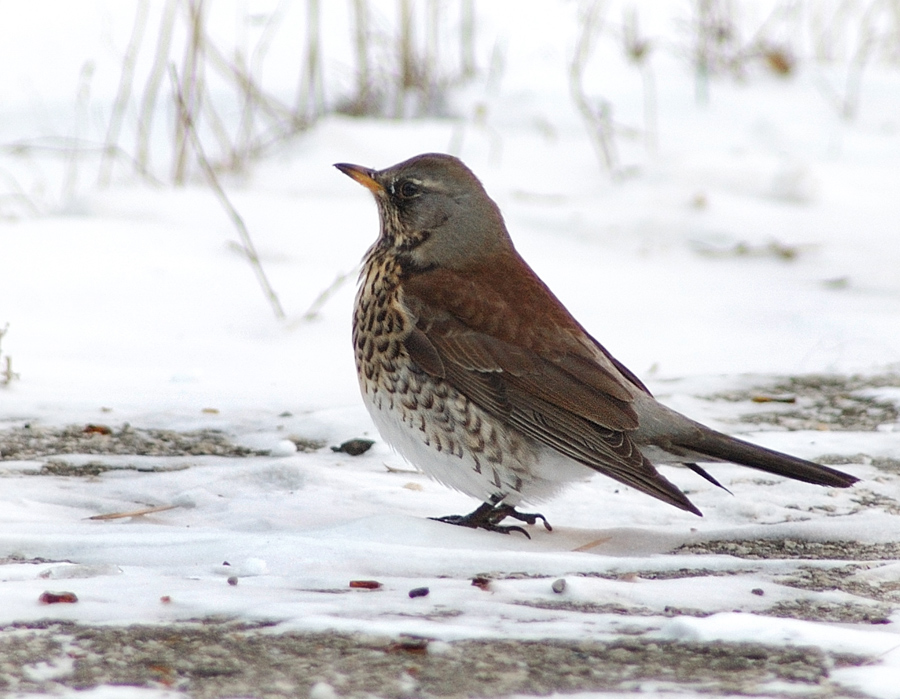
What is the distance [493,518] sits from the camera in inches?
148

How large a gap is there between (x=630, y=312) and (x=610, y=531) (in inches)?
117

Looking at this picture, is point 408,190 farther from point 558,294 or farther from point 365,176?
point 558,294

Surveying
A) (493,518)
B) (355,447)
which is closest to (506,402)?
(493,518)

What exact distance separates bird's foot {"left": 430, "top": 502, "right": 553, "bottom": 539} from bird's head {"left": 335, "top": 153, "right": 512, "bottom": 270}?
0.82 m

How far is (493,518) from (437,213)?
3.39ft

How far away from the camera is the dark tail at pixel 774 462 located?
138 inches

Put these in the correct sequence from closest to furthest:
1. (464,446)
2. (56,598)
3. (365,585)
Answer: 1. (56,598)
2. (365,585)
3. (464,446)

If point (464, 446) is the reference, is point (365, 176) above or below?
above

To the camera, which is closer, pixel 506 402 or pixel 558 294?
pixel 506 402

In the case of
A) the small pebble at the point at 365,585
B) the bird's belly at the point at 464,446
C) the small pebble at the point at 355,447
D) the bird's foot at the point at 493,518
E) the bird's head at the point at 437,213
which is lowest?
the small pebble at the point at 365,585

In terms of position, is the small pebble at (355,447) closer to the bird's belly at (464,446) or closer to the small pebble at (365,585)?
the bird's belly at (464,446)

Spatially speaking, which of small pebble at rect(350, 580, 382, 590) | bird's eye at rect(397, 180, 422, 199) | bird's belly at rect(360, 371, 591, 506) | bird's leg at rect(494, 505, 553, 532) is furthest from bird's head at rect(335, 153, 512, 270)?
small pebble at rect(350, 580, 382, 590)

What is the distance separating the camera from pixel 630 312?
657cm

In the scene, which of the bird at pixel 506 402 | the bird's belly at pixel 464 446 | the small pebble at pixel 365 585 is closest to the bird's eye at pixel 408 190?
the bird at pixel 506 402
